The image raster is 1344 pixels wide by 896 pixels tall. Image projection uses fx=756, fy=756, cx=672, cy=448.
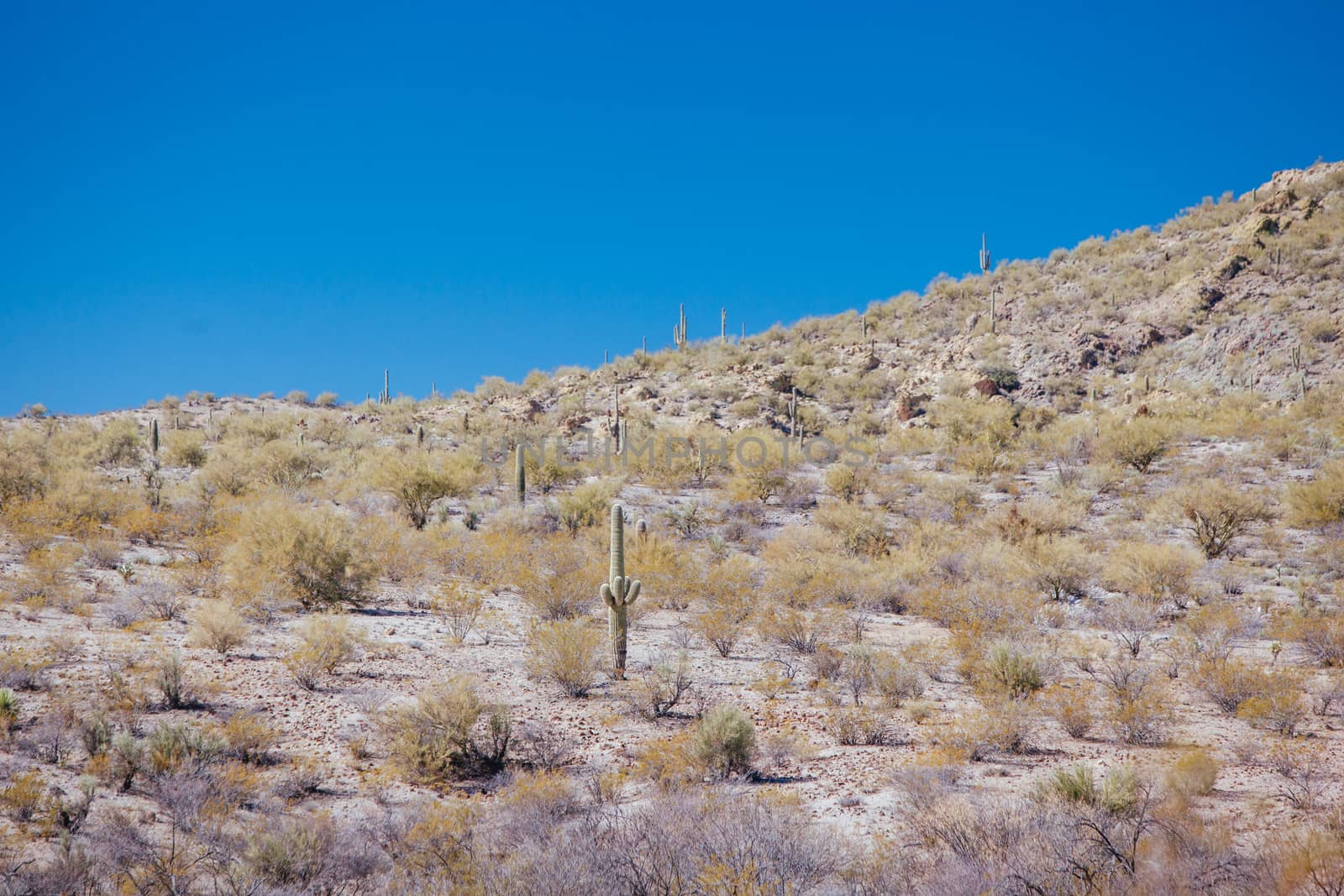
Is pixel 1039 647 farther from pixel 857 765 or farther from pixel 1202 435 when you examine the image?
pixel 1202 435

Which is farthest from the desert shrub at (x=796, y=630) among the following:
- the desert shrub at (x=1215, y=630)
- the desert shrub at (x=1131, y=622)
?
the desert shrub at (x=1215, y=630)

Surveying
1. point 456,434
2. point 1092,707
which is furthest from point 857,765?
point 456,434

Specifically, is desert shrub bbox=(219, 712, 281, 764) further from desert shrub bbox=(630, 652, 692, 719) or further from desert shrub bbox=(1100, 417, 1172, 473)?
desert shrub bbox=(1100, 417, 1172, 473)

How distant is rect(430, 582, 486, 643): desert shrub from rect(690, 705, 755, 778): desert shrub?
484 cm

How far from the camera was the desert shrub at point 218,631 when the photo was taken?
29.4 ft

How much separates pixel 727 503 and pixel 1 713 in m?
15.2

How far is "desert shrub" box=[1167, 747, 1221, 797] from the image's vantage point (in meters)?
5.39

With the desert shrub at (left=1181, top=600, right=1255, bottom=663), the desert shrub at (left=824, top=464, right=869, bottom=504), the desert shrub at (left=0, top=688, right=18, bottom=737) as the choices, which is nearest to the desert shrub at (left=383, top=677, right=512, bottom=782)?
the desert shrub at (left=0, top=688, right=18, bottom=737)

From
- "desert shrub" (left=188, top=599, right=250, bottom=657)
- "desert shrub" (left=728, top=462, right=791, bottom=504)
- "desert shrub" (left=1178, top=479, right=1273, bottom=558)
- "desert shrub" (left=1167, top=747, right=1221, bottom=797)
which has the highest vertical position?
"desert shrub" (left=728, top=462, right=791, bottom=504)

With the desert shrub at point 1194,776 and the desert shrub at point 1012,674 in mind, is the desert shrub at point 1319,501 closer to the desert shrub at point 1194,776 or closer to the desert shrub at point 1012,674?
the desert shrub at point 1012,674

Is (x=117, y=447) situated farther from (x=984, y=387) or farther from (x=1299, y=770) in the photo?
(x=984, y=387)

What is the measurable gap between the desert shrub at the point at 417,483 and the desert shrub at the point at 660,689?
10.7m

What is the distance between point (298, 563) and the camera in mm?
11445

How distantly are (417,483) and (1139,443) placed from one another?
61.9ft
